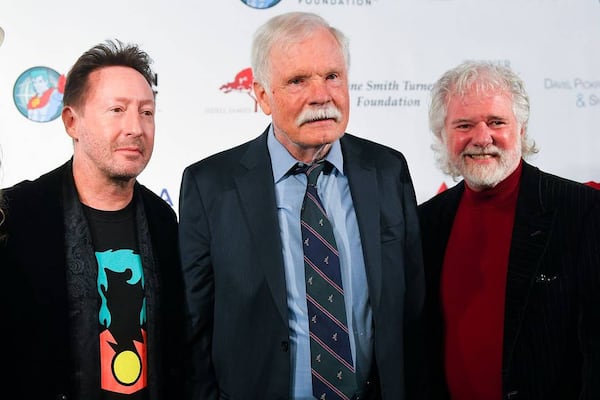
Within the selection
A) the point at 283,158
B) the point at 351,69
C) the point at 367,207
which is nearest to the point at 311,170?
the point at 283,158

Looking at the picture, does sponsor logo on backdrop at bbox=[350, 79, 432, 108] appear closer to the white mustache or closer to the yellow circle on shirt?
the white mustache

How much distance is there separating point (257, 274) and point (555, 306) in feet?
3.00

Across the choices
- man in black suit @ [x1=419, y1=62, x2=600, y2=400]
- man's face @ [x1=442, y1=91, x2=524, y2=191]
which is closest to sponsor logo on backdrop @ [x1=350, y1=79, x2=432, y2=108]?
man in black suit @ [x1=419, y1=62, x2=600, y2=400]

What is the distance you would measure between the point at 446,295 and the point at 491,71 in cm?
78

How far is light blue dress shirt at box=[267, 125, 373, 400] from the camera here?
1.92m

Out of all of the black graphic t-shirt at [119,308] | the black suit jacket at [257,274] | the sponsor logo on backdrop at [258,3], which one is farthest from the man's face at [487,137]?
the sponsor logo on backdrop at [258,3]

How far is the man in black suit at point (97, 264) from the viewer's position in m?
1.87

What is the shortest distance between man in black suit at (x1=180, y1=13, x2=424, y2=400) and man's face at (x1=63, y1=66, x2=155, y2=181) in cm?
19

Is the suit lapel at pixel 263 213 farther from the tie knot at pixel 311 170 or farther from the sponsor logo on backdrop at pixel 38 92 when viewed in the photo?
the sponsor logo on backdrop at pixel 38 92

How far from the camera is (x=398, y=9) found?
348cm

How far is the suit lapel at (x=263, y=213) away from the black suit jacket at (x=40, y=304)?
35 cm

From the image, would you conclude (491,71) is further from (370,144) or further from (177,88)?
(177,88)

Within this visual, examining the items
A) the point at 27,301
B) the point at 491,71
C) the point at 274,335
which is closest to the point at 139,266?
the point at 27,301

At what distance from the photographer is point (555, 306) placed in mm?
2021
